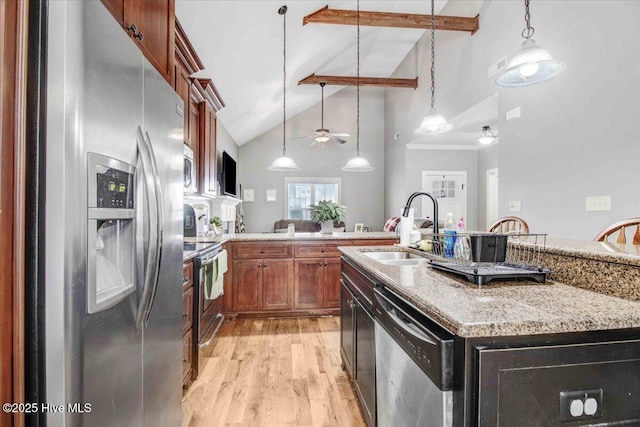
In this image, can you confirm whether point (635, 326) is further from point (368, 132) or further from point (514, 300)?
point (368, 132)

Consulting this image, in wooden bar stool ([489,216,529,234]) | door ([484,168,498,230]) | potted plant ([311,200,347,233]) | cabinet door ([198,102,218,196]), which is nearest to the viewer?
wooden bar stool ([489,216,529,234])

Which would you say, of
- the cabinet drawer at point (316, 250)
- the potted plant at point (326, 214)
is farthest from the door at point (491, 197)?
the cabinet drawer at point (316, 250)

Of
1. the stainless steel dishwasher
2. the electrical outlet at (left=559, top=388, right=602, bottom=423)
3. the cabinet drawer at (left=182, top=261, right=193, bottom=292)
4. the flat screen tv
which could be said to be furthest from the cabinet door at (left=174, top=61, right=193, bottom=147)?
the electrical outlet at (left=559, top=388, right=602, bottom=423)

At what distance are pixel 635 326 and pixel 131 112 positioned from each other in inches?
59.0

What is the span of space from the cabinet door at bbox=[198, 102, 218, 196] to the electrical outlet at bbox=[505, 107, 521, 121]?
3.35 m

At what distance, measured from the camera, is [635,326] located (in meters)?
0.82

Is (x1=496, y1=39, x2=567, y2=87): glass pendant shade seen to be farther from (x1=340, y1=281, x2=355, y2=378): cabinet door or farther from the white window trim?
the white window trim

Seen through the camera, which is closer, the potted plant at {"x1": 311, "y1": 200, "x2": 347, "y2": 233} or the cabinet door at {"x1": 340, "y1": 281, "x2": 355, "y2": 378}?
the cabinet door at {"x1": 340, "y1": 281, "x2": 355, "y2": 378}

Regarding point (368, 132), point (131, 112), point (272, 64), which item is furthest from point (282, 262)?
point (368, 132)

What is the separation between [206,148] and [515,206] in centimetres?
346

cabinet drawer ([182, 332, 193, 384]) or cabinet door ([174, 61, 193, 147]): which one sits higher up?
cabinet door ([174, 61, 193, 147])

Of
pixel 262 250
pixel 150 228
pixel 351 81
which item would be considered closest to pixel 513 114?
pixel 351 81

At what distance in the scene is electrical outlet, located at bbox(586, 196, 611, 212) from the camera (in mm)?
2658

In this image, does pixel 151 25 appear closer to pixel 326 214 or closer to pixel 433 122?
pixel 433 122
